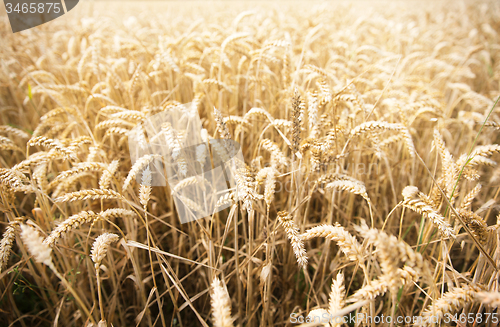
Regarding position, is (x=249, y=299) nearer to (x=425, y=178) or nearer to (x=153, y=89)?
(x=425, y=178)

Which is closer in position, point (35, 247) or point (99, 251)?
point (35, 247)

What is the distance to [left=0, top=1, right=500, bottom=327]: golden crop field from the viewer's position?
31.3 inches

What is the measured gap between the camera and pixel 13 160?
1846 millimetres

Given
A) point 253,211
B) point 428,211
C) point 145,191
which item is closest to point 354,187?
point 428,211

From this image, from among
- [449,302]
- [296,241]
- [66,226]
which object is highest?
[66,226]

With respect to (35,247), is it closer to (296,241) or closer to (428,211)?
(296,241)

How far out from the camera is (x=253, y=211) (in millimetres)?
886

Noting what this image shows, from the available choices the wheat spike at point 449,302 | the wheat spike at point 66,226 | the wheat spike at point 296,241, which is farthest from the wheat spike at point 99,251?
the wheat spike at point 449,302

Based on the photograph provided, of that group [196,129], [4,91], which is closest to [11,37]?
[4,91]

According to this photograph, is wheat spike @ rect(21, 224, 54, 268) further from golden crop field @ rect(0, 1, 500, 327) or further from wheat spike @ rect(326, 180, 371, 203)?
wheat spike @ rect(326, 180, 371, 203)

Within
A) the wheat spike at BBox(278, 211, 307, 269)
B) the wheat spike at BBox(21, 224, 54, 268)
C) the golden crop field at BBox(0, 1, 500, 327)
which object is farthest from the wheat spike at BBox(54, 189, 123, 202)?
the wheat spike at BBox(278, 211, 307, 269)

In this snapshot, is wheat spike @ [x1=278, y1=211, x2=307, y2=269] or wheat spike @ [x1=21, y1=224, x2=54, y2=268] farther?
wheat spike @ [x1=278, y1=211, x2=307, y2=269]

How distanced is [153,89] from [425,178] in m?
2.12

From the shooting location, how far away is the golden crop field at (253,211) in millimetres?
795
